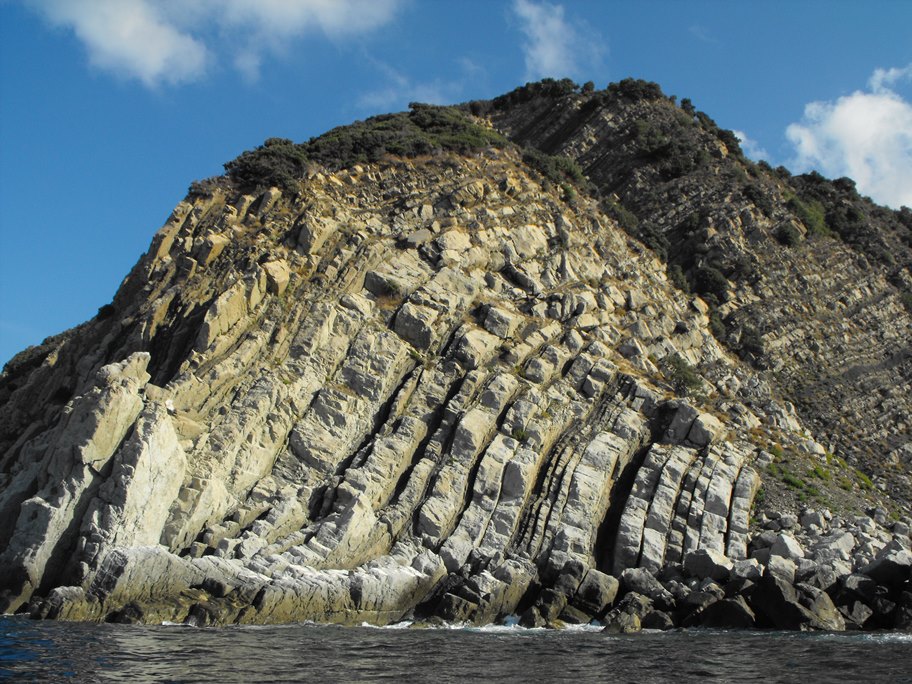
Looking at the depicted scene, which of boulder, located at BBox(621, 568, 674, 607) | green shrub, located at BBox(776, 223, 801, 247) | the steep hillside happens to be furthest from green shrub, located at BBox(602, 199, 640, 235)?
boulder, located at BBox(621, 568, 674, 607)

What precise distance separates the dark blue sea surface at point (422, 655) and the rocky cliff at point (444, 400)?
124 inches

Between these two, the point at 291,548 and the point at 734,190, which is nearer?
the point at 291,548

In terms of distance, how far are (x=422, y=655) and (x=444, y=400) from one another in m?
16.8

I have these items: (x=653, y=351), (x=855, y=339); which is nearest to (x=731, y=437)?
(x=653, y=351)

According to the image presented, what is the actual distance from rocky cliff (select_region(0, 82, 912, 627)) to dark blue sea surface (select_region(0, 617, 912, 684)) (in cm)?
316

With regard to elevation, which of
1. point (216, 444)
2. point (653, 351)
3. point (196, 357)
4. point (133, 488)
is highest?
point (653, 351)

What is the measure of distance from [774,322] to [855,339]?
16.2ft

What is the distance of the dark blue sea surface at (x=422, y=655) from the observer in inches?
697

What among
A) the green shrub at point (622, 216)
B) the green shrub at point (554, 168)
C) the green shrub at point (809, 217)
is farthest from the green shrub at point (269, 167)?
the green shrub at point (809, 217)

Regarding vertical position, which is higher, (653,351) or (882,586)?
(653,351)

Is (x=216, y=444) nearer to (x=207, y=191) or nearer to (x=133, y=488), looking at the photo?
(x=133, y=488)

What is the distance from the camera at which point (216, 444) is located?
32.0 m

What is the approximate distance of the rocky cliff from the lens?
28344 mm

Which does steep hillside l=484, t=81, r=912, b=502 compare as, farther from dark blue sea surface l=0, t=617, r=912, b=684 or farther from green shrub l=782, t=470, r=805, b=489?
dark blue sea surface l=0, t=617, r=912, b=684
